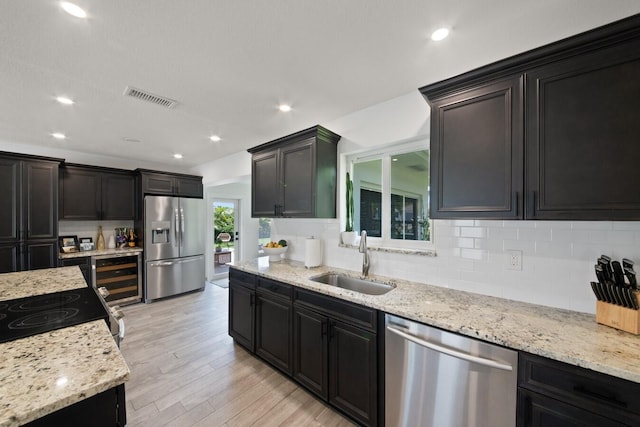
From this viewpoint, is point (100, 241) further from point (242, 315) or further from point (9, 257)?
point (242, 315)

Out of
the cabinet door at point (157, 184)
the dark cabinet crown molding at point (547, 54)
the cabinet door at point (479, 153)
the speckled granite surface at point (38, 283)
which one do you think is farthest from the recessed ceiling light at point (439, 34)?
the cabinet door at point (157, 184)

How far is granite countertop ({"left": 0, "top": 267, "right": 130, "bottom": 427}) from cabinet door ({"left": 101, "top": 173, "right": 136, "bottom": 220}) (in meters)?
4.01

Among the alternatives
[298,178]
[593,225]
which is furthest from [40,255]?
[593,225]

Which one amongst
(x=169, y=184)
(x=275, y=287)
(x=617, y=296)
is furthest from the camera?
(x=169, y=184)

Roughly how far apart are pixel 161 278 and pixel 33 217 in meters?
1.83

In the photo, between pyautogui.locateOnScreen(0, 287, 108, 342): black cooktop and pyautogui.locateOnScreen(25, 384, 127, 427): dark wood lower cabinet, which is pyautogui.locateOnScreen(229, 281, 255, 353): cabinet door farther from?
pyautogui.locateOnScreen(25, 384, 127, 427): dark wood lower cabinet

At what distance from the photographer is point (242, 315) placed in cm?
277

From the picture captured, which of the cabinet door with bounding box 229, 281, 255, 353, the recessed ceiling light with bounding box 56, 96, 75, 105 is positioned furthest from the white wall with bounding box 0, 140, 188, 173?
the cabinet door with bounding box 229, 281, 255, 353

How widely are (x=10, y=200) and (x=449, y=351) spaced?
16.9ft

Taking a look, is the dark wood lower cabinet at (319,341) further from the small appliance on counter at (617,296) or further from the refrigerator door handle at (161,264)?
the refrigerator door handle at (161,264)

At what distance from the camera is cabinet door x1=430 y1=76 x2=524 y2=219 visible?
1.49 m

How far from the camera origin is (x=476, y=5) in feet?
4.37

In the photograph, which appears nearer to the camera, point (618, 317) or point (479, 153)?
point (618, 317)

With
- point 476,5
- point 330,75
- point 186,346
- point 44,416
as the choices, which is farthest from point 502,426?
point 186,346
